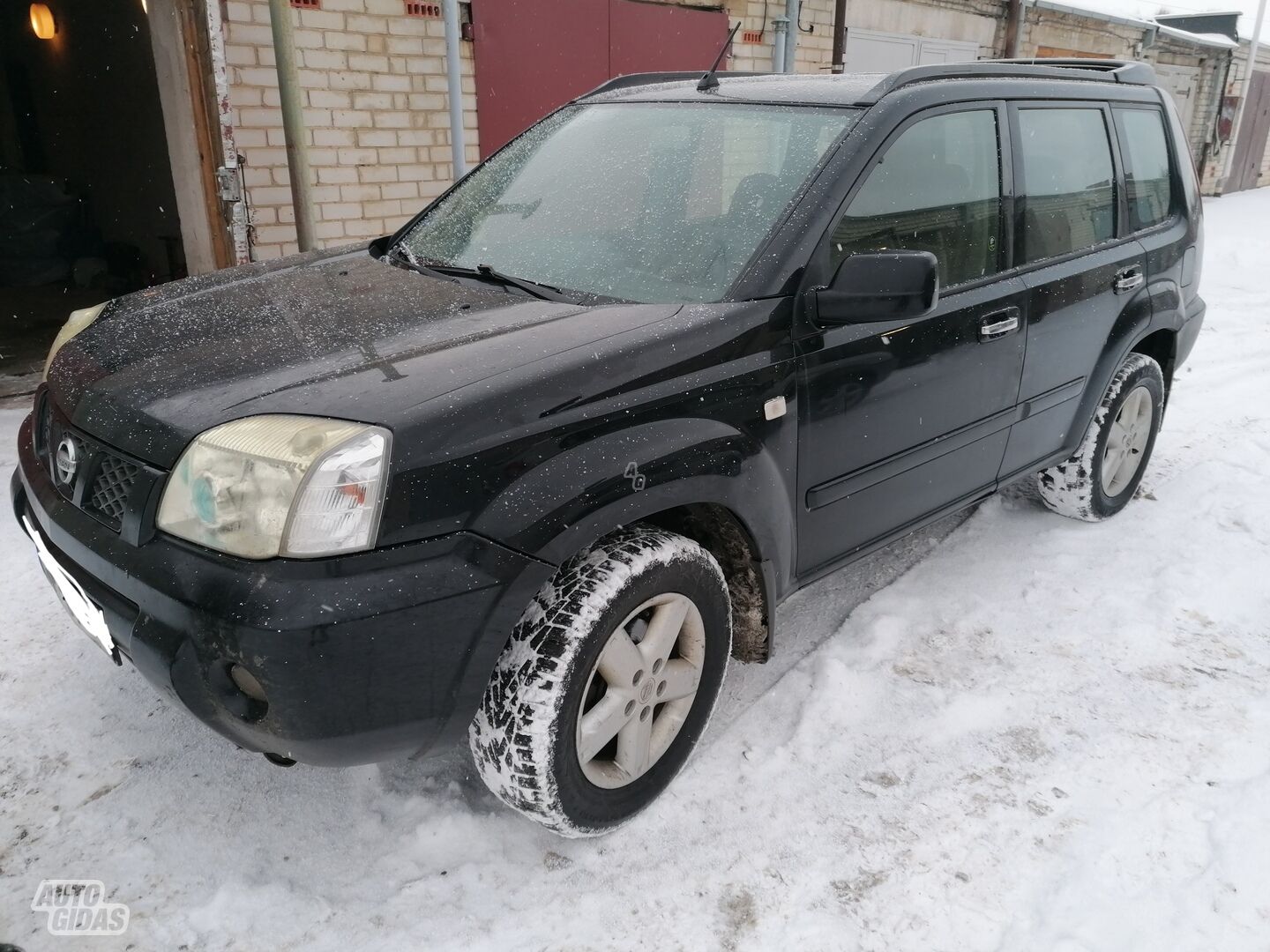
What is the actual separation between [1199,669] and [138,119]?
9.52 metres

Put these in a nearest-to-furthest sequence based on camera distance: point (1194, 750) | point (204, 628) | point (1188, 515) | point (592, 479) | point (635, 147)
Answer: point (204, 628) < point (592, 479) < point (1194, 750) < point (635, 147) < point (1188, 515)

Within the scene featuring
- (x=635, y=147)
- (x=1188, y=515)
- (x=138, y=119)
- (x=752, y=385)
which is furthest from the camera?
(x=138, y=119)

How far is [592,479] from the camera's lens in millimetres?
1973

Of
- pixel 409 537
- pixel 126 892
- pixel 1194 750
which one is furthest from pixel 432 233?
pixel 1194 750

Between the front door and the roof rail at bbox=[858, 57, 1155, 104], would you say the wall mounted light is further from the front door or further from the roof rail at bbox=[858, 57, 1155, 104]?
the front door

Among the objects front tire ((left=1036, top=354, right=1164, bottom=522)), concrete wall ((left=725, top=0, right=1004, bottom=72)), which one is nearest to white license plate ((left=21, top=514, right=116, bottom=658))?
front tire ((left=1036, top=354, right=1164, bottom=522))

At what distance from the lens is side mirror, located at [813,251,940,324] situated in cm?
226

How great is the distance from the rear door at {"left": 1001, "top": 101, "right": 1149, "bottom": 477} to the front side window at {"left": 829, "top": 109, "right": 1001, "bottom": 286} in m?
0.17

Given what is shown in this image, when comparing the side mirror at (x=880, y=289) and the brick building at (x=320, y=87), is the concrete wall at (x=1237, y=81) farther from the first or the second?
the side mirror at (x=880, y=289)

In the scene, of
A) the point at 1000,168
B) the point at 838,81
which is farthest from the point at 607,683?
the point at 1000,168

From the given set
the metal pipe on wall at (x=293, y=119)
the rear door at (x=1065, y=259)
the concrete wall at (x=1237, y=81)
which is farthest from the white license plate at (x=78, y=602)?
the concrete wall at (x=1237, y=81)

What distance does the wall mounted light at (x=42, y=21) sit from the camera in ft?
31.2

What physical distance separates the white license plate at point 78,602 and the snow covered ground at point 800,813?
51cm

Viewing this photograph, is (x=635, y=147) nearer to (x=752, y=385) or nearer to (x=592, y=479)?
(x=752, y=385)
